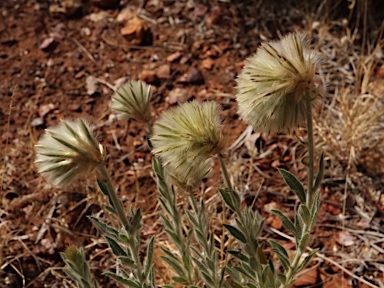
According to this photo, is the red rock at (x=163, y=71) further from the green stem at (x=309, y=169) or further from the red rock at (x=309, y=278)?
the green stem at (x=309, y=169)

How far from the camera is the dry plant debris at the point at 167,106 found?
3.30 metres

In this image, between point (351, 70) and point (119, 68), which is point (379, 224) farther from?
point (119, 68)

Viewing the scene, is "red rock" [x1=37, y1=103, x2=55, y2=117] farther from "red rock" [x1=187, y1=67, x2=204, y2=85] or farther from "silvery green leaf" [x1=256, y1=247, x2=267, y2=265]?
"silvery green leaf" [x1=256, y1=247, x2=267, y2=265]

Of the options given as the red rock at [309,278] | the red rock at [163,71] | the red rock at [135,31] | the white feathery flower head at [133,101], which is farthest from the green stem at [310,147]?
the red rock at [135,31]

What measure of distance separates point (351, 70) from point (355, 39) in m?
0.33

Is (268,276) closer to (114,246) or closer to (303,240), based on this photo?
→ (303,240)

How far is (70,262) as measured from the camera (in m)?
2.12

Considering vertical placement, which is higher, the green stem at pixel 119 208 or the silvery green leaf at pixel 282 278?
the green stem at pixel 119 208

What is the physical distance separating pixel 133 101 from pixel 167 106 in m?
1.72

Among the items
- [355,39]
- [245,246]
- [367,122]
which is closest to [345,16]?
[355,39]

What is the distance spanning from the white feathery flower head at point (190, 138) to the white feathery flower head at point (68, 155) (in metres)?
0.21

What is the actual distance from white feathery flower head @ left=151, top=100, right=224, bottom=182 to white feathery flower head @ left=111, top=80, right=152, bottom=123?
1.42 feet

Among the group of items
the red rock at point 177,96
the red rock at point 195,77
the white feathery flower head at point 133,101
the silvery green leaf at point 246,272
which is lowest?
the red rock at point 177,96

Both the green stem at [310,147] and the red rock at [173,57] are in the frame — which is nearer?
the green stem at [310,147]
